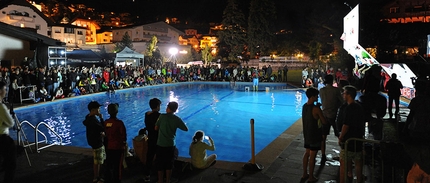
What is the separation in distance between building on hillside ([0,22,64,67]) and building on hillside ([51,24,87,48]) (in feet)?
97.2

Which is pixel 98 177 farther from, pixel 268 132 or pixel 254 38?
pixel 254 38

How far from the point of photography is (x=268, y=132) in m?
10.9

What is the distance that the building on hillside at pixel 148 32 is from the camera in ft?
177

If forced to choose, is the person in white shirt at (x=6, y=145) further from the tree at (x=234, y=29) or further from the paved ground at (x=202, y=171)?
the tree at (x=234, y=29)

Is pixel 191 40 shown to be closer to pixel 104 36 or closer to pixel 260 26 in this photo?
pixel 104 36

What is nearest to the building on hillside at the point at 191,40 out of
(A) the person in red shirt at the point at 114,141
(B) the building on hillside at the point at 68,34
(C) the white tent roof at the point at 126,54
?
(B) the building on hillside at the point at 68,34

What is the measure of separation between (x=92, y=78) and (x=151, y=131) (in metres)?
17.2

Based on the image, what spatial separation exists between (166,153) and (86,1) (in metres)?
111

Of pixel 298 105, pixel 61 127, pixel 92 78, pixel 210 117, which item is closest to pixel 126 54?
pixel 92 78

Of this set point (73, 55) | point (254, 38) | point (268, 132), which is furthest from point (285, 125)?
point (254, 38)

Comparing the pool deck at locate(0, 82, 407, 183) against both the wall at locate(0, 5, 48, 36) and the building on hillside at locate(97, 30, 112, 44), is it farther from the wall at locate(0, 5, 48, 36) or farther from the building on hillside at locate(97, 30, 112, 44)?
the building on hillside at locate(97, 30, 112, 44)

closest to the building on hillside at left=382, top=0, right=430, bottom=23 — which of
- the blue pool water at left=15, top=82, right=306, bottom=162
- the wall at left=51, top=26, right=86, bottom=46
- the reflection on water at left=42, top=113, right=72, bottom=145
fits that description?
the blue pool water at left=15, top=82, right=306, bottom=162

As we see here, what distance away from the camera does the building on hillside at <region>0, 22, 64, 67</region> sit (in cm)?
1947

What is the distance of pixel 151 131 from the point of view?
17.4 ft
